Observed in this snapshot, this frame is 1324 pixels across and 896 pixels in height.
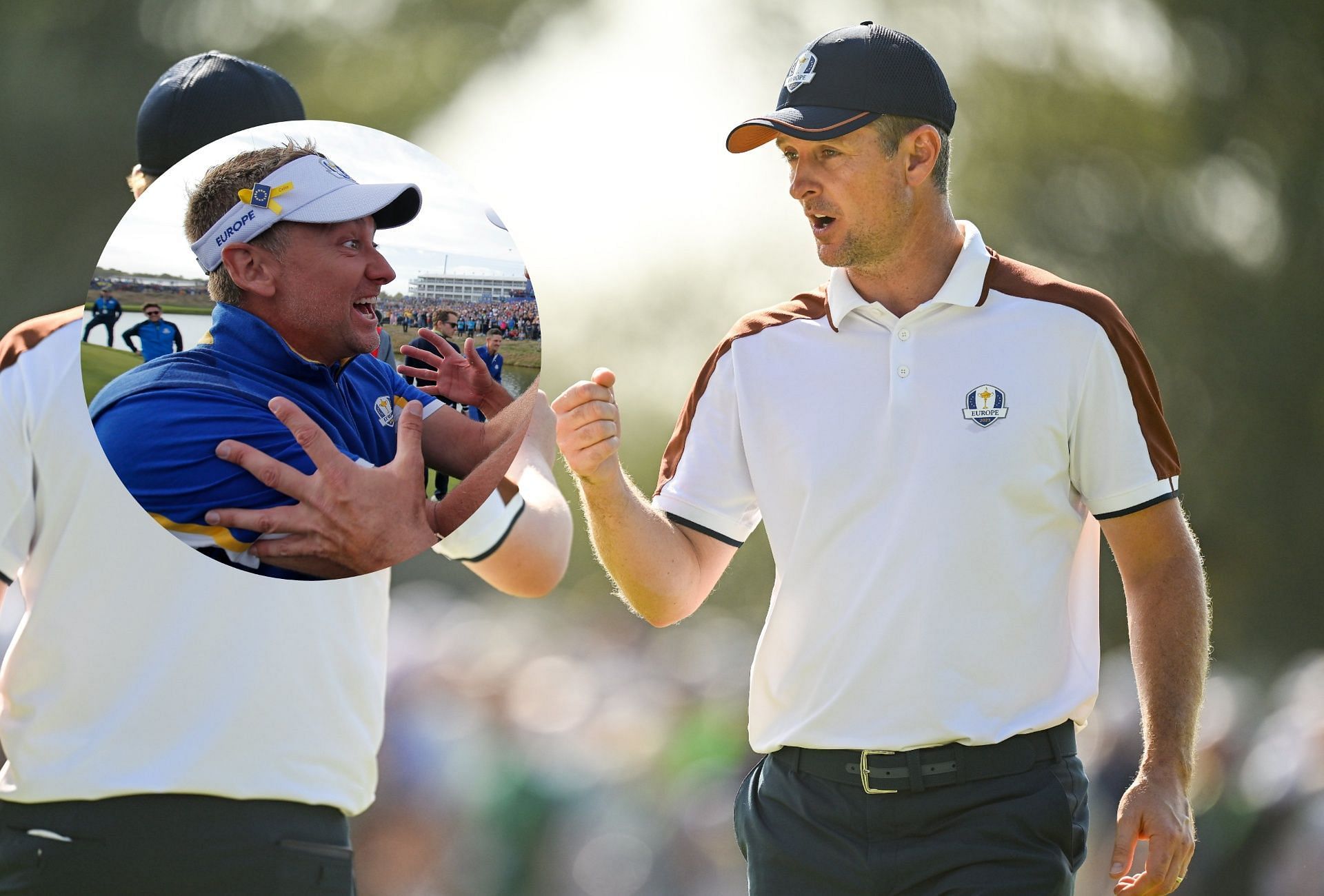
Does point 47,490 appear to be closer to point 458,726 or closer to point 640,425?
point 458,726

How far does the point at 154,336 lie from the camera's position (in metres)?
1.81

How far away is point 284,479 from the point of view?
1.80 meters

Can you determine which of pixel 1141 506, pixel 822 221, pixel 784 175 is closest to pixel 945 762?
pixel 1141 506

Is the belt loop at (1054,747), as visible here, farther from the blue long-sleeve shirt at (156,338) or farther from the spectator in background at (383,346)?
the blue long-sleeve shirt at (156,338)

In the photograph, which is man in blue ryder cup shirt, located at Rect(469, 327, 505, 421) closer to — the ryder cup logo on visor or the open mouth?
the open mouth

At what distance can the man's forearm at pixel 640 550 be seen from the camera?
8.54 feet

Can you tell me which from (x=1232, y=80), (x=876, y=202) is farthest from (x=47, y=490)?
(x=1232, y=80)

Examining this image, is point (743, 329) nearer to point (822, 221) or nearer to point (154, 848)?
point (822, 221)

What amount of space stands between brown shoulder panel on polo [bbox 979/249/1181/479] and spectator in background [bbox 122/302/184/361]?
1.43 metres

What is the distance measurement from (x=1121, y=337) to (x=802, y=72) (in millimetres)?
754

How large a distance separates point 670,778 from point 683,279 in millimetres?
3767

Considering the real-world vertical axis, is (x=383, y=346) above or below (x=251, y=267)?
below

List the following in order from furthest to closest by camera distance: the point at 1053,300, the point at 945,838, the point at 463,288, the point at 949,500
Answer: the point at 1053,300
the point at 949,500
the point at 945,838
the point at 463,288

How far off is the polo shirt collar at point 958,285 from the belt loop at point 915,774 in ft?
2.56
